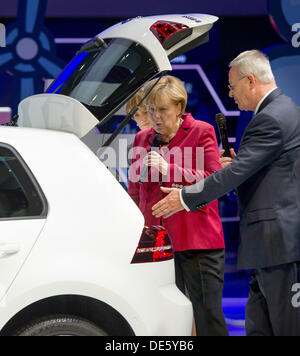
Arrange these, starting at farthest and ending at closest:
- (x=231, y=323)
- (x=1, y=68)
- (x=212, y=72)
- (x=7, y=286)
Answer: (x=212, y=72) < (x=1, y=68) < (x=231, y=323) < (x=7, y=286)

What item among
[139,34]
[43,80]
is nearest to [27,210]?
[139,34]

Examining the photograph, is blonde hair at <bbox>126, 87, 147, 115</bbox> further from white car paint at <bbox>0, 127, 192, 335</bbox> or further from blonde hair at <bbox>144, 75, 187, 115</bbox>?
white car paint at <bbox>0, 127, 192, 335</bbox>

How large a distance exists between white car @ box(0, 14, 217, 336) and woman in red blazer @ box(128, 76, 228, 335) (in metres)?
0.62

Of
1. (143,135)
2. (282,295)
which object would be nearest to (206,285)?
(282,295)

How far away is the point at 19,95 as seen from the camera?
5629 mm

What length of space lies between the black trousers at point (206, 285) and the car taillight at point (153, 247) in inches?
25.7

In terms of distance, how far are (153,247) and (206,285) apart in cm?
80

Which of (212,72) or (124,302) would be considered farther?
(212,72)

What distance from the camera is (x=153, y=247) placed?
2.30 meters

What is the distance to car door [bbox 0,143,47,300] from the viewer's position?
2.06 meters

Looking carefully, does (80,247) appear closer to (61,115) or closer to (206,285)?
(61,115)

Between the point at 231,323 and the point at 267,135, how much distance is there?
8.31 ft

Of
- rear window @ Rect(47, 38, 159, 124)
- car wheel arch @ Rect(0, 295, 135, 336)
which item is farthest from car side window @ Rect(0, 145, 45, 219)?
rear window @ Rect(47, 38, 159, 124)
